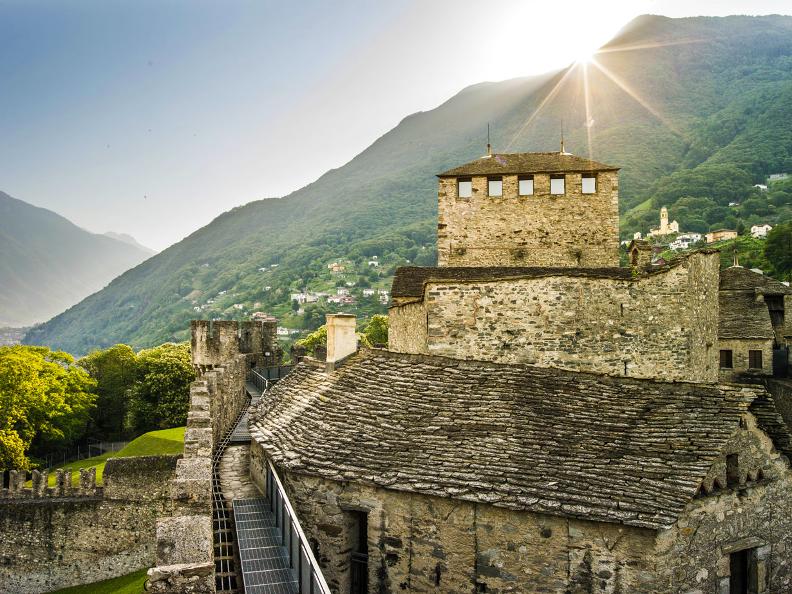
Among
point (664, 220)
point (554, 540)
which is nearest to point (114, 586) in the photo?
point (554, 540)

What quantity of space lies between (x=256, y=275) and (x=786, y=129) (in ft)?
427

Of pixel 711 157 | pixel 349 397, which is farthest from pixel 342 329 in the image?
pixel 711 157

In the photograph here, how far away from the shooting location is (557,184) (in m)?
23.2

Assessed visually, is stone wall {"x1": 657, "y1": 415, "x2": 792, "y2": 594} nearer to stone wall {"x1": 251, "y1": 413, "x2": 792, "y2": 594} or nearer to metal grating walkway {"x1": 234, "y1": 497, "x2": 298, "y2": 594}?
stone wall {"x1": 251, "y1": 413, "x2": 792, "y2": 594}

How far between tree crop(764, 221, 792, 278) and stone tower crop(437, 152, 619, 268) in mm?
35775

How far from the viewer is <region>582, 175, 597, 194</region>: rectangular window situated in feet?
A: 75.8

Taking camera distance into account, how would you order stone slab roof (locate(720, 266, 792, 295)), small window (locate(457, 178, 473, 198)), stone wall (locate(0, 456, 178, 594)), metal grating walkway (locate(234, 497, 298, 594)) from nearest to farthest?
metal grating walkway (locate(234, 497, 298, 594)), stone wall (locate(0, 456, 178, 594)), small window (locate(457, 178, 473, 198)), stone slab roof (locate(720, 266, 792, 295))

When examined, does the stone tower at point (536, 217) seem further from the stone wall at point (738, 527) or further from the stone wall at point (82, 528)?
the stone wall at point (82, 528)

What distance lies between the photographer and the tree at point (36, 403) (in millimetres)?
37438

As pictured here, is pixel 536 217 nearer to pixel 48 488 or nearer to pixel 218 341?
pixel 218 341

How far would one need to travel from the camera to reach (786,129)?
121938 mm

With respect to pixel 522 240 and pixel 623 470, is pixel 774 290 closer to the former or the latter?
Answer: pixel 522 240

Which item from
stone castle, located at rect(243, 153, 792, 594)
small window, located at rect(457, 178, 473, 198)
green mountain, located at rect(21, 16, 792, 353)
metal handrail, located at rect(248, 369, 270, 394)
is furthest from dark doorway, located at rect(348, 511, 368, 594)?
green mountain, located at rect(21, 16, 792, 353)

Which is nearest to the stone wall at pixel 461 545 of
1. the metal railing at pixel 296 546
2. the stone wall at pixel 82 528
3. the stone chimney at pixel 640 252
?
the metal railing at pixel 296 546
